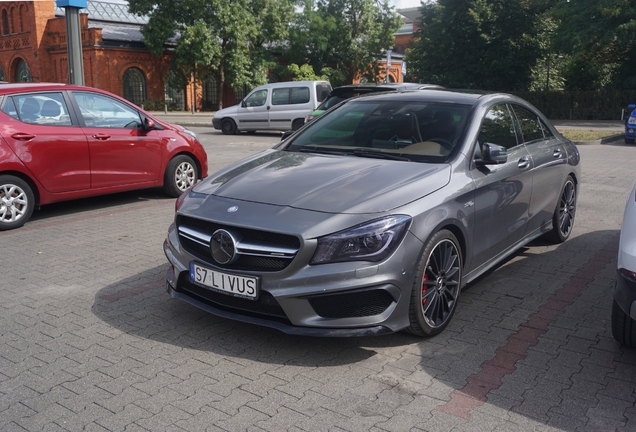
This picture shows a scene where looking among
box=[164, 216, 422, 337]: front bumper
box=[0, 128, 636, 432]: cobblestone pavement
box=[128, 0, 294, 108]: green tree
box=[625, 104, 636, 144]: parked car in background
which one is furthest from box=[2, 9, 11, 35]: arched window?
box=[164, 216, 422, 337]: front bumper

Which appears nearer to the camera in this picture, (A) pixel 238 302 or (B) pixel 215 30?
(A) pixel 238 302

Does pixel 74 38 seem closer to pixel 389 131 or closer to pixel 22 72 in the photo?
pixel 389 131

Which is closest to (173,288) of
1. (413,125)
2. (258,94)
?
(413,125)

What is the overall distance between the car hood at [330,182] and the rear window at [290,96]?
1751 cm

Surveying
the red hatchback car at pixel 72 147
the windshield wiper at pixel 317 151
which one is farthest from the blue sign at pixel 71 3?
the windshield wiper at pixel 317 151

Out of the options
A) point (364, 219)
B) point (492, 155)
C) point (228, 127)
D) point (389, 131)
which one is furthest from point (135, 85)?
point (364, 219)

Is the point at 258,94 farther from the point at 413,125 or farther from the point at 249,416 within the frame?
the point at 249,416

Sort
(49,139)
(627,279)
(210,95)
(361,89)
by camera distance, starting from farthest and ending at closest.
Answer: (210,95)
(361,89)
(49,139)
(627,279)

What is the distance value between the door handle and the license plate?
280 cm

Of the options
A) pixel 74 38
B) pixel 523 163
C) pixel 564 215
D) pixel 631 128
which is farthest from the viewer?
pixel 631 128

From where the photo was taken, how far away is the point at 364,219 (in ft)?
13.1

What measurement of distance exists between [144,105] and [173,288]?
42.1 meters

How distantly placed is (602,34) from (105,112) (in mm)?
31015

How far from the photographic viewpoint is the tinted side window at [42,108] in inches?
307
